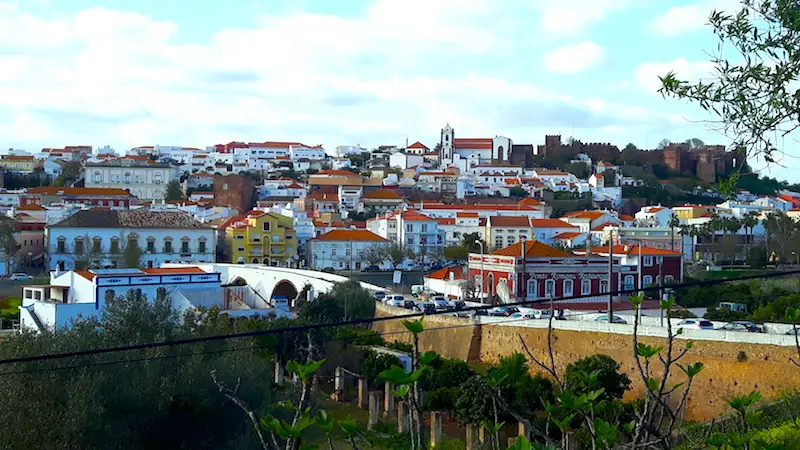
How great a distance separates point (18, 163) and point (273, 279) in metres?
45.3

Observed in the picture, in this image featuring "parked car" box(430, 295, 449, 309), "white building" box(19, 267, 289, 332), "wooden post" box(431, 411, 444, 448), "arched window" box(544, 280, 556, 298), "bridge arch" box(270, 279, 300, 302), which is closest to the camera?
"wooden post" box(431, 411, 444, 448)

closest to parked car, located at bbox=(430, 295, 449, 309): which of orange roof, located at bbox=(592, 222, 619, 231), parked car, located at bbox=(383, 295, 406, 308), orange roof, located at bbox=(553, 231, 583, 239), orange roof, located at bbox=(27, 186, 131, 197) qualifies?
parked car, located at bbox=(383, 295, 406, 308)

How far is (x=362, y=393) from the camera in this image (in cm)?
1902

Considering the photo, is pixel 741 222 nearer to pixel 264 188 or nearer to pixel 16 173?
pixel 264 188

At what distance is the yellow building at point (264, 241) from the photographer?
42.8 m

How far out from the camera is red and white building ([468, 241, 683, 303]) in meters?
29.4

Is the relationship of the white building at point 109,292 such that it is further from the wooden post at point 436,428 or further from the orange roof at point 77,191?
the orange roof at point 77,191

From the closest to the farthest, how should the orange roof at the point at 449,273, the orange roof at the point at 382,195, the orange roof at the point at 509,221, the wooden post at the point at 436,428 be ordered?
the wooden post at the point at 436,428
the orange roof at the point at 449,273
the orange roof at the point at 509,221
the orange roof at the point at 382,195

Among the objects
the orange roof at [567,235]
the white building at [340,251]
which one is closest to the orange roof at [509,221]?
A: the orange roof at [567,235]

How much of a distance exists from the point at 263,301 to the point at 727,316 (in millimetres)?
13328

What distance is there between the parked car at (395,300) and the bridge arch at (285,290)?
4.73m

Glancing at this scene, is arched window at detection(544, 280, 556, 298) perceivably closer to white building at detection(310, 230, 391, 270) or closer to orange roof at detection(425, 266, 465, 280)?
orange roof at detection(425, 266, 465, 280)

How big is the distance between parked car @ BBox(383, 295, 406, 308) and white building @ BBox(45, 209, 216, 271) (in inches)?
539

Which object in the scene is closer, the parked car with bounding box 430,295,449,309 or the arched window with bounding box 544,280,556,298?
the parked car with bounding box 430,295,449,309
